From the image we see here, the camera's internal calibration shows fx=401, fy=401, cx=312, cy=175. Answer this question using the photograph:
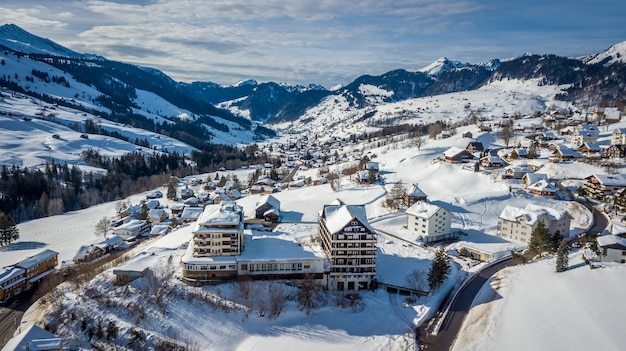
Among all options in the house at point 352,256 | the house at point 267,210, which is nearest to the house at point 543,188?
the house at point 352,256

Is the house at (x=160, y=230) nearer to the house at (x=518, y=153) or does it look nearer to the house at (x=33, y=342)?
the house at (x=33, y=342)

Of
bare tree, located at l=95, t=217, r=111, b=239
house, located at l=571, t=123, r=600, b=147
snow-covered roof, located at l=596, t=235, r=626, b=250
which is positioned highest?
house, located at l=571, t=123, r=600, b=147

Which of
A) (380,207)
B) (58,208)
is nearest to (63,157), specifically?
(58,208)

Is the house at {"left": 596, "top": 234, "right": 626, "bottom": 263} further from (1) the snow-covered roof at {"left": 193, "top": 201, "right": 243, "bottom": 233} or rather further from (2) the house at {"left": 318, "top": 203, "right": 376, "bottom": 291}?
(1) the snow-covered roof at {"left": 193, "top": 201, "right": 243, "bottom": 233}

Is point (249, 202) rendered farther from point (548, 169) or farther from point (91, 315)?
point (548, 169)

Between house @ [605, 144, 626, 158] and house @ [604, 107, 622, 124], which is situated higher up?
house @ [604, 107, 622, 124]

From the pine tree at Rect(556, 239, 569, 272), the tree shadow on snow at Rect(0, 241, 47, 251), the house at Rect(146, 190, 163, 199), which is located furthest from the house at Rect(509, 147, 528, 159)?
the tree shadow on snow at Rect(0, 241, 47, 251)

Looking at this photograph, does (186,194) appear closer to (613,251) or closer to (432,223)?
(432,223)
